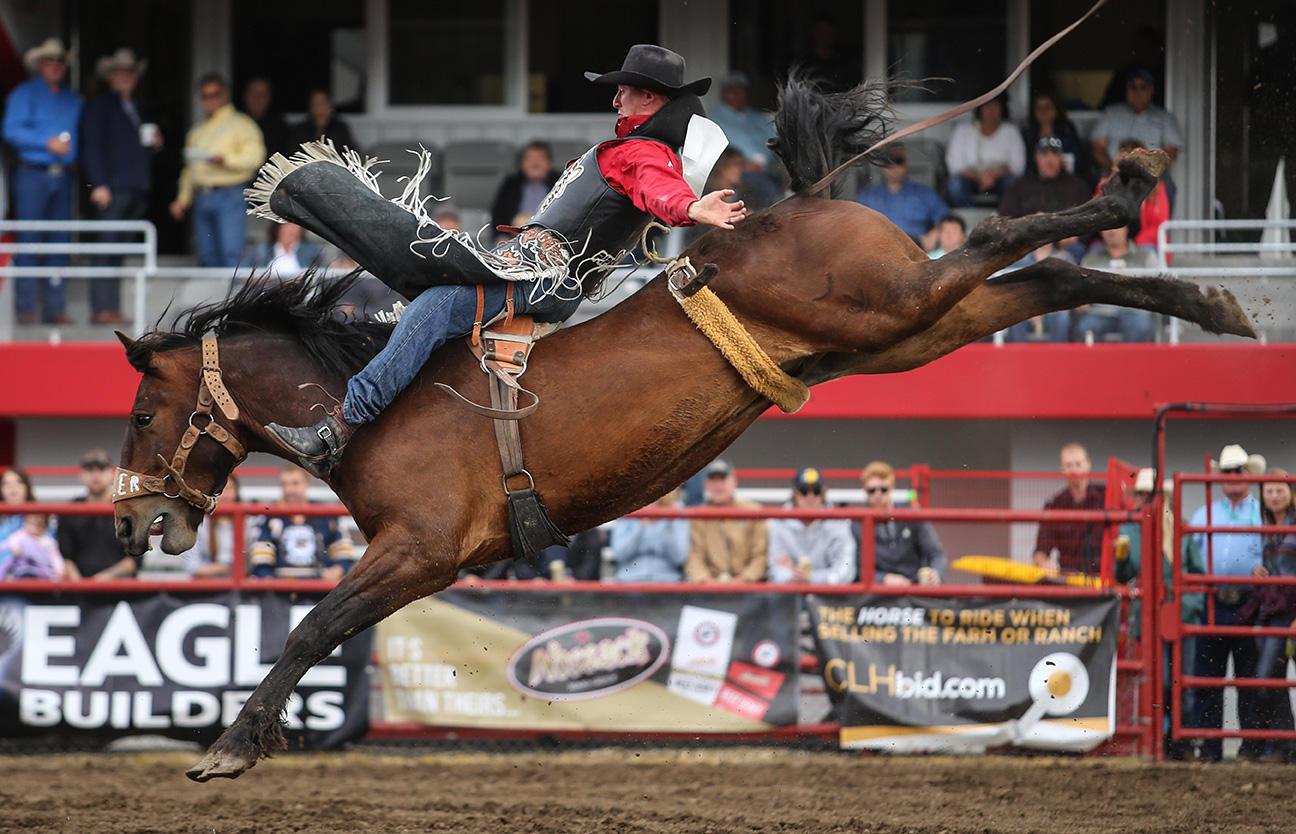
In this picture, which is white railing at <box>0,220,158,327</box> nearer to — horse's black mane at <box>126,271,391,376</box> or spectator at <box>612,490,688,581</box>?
spectator at <box>612,490,688,581</box>

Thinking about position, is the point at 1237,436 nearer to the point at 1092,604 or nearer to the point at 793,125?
the point at 1092,604

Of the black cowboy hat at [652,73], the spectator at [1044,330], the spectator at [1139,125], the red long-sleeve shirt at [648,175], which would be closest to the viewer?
the red long-sleeve shirt at [648,175]

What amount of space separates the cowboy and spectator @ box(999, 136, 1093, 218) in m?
5.72

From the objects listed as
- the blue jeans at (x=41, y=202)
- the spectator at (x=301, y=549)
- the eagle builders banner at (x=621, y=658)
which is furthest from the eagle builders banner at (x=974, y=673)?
the blue jeans at (x=41, y=202)

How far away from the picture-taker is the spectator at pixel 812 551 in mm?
7430

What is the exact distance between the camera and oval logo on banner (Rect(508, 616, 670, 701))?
7.24 meters

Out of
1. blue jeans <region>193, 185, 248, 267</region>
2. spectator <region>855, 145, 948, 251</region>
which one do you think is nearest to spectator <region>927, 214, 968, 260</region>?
spectator <region>855, 145, 948, 251</region>

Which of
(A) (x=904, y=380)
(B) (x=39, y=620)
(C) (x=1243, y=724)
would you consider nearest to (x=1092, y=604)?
(C) (x=1243, y=724)

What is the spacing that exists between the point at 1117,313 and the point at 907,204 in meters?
1.72

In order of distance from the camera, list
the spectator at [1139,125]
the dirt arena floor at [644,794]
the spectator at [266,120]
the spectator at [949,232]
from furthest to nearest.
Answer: the spectator at [266,120] → the spectator at [1139,125] → the spectator at [949,232] → the dirt arena floor at [644,794]

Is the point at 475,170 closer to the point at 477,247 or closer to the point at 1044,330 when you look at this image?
the point at 1044,330

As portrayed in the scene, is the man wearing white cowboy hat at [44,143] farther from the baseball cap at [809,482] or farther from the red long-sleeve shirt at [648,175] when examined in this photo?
the red long-sleeve shirt at [648,175]

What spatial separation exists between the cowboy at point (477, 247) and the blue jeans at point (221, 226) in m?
6.09

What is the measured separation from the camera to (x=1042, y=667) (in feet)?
23.5
